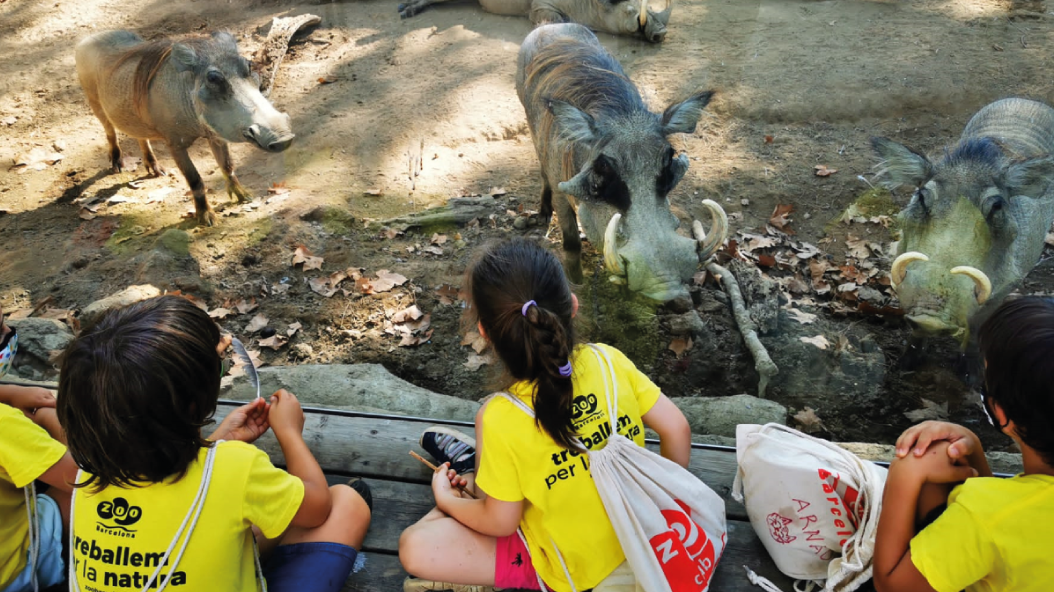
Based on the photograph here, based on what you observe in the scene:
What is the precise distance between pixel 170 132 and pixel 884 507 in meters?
5.02

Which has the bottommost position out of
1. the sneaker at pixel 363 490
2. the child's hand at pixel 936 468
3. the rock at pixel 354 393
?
the rock at pixel 354 393

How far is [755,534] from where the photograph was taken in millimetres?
1924

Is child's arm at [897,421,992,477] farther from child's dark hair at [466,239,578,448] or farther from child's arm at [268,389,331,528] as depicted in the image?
child's arm at [268,389,331,528]

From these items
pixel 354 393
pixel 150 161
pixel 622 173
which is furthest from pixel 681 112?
pixel 150 161

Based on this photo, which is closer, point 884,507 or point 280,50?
point 884,507

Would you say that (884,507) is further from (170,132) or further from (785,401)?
(170,132)

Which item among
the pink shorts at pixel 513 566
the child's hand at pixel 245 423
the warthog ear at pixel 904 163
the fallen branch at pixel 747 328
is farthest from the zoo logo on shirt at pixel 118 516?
the warthog ear at pixel 904 163

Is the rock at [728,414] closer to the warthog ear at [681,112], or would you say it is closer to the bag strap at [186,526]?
the warthog ear at [681,112]

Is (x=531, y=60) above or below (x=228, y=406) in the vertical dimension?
above

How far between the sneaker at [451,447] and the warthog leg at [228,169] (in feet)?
11.6

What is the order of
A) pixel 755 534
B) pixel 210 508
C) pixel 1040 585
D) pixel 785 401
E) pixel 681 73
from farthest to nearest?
pixel 681 73, pixel 785 401, pixel 755 534, pixel 210 508, pixel 1040 585

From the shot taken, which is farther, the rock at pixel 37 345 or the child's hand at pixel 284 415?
the rock at pixel 37 345

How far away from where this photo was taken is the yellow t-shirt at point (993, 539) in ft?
4.15

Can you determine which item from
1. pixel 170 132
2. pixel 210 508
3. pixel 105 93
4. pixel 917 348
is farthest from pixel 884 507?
pixel 105 93
